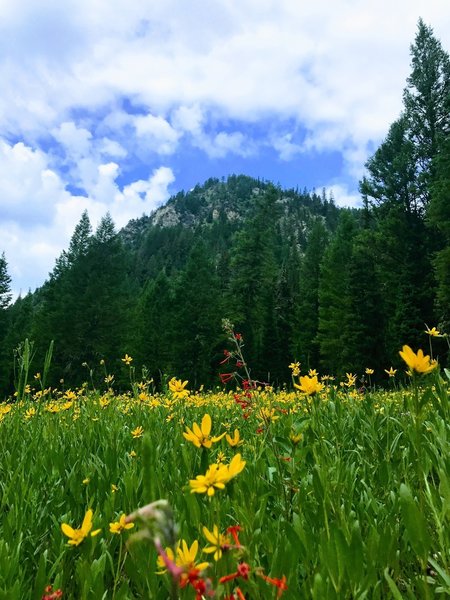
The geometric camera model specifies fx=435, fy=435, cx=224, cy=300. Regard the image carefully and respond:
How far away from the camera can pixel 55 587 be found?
1243 millimetres

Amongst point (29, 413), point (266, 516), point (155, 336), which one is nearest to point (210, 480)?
point (266, 516)

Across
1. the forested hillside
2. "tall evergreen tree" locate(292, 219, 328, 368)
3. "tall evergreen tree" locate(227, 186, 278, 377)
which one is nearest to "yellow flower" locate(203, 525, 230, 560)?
the forested hillside

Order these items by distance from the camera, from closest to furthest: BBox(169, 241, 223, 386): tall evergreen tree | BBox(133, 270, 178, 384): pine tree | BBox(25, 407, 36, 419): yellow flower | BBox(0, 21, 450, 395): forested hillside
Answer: BBox(25, 407, 36, 419): yellow flower, BBox(0, 21, 450, 395): forested hillside, BBox(169, 241, 223, 386): tall evergreen tree, BBox(133, 270, 178, 384): pine tree

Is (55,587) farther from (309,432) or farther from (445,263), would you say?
(445,263)

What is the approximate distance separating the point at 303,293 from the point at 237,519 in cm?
4413

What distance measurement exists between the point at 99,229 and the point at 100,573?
135 ft

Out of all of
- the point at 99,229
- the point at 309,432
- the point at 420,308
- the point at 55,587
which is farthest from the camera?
the point at 99,229

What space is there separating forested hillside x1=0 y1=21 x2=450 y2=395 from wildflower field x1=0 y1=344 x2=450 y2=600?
19430 mm

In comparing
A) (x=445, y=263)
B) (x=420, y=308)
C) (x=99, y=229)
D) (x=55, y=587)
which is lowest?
(x=55, y=587)

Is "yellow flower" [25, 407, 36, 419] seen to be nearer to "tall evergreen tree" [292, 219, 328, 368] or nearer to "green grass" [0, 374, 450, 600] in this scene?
"green grass" [0, 374, 450, 600]

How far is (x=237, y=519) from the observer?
1.54 metres

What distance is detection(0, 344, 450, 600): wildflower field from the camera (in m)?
0.93

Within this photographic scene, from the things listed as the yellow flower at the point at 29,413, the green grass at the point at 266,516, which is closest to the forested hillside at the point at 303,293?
the yellow flower at the point at 29,413

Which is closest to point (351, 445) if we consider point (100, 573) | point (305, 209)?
point (100, 573)
